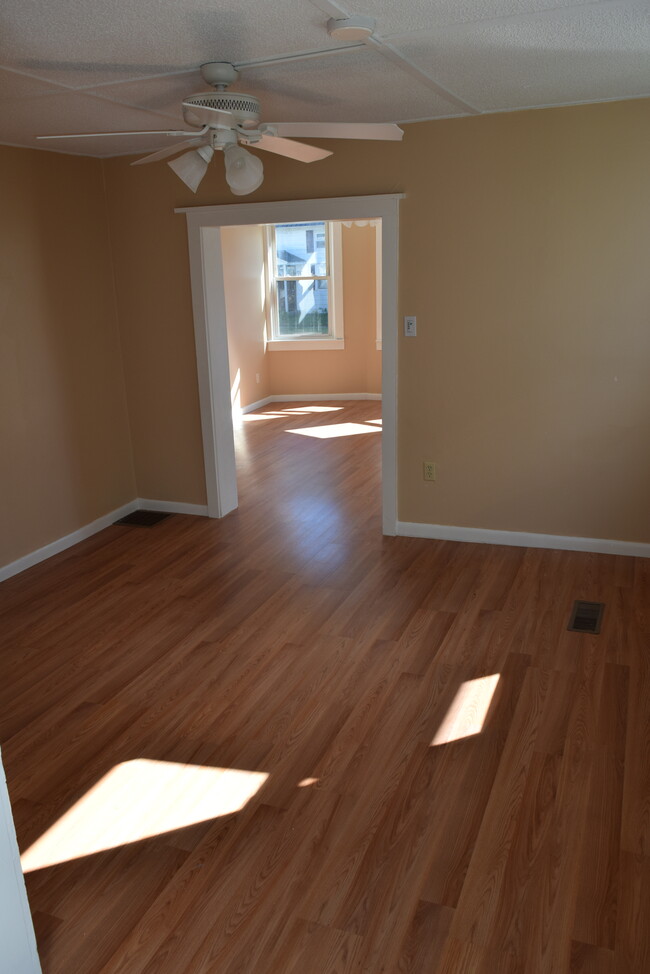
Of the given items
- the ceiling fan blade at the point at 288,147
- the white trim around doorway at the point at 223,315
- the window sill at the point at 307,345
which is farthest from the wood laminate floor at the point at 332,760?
the window sill at the point at 307,345

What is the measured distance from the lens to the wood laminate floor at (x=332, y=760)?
6.53ft

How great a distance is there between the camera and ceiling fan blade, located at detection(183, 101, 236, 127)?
247 centimetres

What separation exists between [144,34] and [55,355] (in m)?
2.58

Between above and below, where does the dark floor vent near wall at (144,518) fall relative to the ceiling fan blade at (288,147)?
below

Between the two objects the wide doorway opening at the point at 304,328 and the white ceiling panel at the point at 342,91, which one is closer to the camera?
the white ceiling panel at the point at 342,91

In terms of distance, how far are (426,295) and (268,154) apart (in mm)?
1315

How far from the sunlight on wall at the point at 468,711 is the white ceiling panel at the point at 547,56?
2.45 metres

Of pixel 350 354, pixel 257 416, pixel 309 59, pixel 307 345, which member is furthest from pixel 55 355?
pixel 350 354

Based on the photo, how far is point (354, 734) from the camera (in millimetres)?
2811

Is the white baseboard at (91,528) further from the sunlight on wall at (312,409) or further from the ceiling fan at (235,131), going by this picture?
the sunlight on wall at (312,409)

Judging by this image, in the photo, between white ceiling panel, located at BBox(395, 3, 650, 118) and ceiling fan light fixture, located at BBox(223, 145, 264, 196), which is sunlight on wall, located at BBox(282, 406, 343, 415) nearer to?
white ceiling panel, located at BBox(395, 3, 650, 118)

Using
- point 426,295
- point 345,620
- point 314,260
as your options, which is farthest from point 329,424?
point 345,620

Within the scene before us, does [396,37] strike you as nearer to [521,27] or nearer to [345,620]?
[521,27]

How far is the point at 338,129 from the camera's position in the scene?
2625mm
